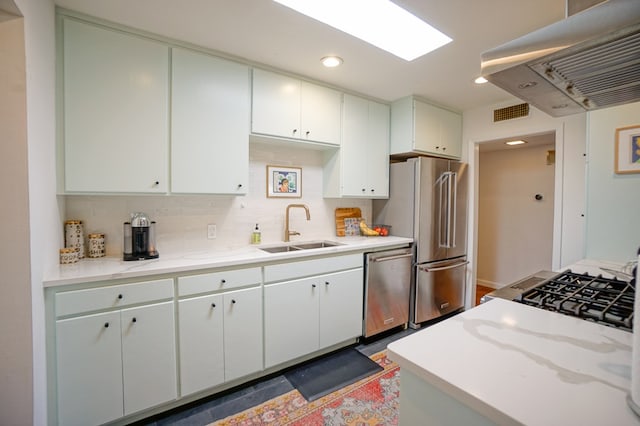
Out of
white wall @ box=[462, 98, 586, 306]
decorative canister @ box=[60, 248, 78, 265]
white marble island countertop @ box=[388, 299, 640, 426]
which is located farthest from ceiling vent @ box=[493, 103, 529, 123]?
decorative canister @ box=[60, 248, 78, 265]

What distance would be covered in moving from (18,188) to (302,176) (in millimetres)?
2032

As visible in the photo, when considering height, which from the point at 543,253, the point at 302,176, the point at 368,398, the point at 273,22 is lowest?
the point at 368,398

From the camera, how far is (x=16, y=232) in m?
1.20

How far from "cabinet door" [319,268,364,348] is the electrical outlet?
1.00 meters

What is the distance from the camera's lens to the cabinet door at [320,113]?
2.53 m

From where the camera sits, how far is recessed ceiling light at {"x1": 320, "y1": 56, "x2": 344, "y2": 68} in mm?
2168

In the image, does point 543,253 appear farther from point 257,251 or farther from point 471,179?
point 257,251

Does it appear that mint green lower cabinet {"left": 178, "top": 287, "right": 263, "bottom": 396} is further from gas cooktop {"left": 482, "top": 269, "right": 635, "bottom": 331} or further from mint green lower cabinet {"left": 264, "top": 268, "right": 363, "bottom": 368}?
gas cooktop {"left": 482, "top": 269, "right": 635, "bottom": 331}

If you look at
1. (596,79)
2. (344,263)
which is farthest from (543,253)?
(596,79)

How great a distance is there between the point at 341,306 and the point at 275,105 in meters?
1.81

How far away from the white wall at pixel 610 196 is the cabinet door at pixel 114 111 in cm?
298

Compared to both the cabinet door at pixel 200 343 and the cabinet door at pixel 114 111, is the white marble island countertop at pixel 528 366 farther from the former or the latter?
the cabinet door at pixel 114 111

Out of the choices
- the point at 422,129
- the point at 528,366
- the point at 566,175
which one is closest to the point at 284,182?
the point at 422,129

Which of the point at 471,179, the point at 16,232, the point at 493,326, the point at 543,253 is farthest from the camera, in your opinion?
the point at 543,253
